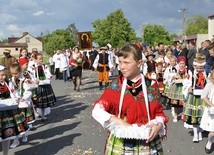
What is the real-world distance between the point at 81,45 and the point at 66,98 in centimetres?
488

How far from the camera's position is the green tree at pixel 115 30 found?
63062mm

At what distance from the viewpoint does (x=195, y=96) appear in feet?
21.0

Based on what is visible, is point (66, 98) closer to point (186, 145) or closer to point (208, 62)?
point (208, 62)

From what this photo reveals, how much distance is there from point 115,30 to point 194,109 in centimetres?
5769

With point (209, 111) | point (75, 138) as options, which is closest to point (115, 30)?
point (75, 138)

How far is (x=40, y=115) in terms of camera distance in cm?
900

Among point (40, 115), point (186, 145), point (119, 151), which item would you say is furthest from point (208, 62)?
point (119, 151)

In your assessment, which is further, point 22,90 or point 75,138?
point 75,138

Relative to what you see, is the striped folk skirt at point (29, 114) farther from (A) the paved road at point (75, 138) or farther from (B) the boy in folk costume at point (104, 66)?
(B) the boy in folk costume at point (104, 66)

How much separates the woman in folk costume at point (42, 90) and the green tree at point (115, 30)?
5270 cm

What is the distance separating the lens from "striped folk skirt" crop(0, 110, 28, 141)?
5.38 m

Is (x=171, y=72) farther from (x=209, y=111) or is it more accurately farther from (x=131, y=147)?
(x=131, y=147)

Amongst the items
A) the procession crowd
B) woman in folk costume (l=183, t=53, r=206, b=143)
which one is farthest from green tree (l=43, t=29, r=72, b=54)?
woman in folk costume (l=183, t=53, r=206, b=143)

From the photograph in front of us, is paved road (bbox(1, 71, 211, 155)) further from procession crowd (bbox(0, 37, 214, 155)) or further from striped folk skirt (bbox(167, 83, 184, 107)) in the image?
striped folk skirt (bbox(167, 83, 184, 107))
